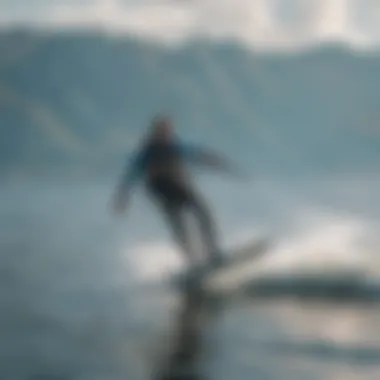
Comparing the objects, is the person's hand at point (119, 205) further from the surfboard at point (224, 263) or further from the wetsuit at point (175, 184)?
the surfboard at point (224, 263)

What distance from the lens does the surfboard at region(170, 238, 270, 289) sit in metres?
1.65

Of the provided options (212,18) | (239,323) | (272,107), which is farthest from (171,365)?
(212,18)

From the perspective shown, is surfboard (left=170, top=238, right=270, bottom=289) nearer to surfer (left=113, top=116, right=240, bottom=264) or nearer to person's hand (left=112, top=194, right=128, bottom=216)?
surfer (left=113, top=116, right=240, bottom=264)

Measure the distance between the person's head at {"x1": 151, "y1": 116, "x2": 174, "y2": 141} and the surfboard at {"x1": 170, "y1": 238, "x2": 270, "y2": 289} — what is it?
0.25 m

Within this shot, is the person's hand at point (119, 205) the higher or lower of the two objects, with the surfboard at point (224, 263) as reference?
higher

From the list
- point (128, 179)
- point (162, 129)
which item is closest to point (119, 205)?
point (128, 179)

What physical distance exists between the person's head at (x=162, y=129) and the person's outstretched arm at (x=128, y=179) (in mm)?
45

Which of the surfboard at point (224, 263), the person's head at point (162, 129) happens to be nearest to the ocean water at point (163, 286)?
the surfboard at point (224, 263)

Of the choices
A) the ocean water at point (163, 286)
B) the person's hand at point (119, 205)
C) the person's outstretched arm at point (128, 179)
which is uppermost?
the person's outstretched arm at point (128, 179)

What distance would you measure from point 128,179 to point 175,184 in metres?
0.09

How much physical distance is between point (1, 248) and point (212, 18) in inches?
24.0

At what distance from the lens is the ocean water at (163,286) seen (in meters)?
1.61

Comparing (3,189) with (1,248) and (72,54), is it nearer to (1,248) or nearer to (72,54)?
(1,248)

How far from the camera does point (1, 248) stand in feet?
5.56
